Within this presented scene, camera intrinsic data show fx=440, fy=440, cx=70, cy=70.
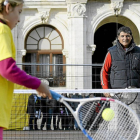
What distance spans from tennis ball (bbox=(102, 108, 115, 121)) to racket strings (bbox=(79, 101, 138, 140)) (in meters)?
0.06

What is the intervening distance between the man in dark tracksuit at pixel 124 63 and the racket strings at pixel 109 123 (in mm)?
1197

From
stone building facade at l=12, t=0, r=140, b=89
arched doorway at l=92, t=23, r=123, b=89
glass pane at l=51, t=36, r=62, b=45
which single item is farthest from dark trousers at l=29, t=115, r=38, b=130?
arched doorway at l=92, t=23, r=123, b=89

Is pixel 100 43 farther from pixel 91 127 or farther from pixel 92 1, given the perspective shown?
pixel 91 127

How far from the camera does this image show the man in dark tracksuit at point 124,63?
730 centimetres

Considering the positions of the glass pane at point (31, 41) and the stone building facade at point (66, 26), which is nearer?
the stone building facade at point (66, 26)

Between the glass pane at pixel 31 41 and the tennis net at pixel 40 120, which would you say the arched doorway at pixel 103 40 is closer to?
the glass pane at pixel 31 41

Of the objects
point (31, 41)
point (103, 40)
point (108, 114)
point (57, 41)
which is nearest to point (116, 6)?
point (57, 41)

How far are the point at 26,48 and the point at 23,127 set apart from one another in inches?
546

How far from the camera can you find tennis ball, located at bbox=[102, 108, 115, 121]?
19.4 ft

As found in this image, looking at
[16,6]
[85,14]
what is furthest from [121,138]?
[85,14]

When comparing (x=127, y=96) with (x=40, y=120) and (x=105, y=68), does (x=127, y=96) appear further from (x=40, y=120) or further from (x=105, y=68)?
(x=40, y=120)

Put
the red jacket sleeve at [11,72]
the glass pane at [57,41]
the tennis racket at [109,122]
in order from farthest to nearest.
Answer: the glass pane at [57,41], the tennis racket at [109,122], the red jacket sleeve at [11,72]

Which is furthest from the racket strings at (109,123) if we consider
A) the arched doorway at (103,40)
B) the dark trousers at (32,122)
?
the arched doorway at (103,40)

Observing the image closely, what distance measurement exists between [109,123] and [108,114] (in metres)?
0.24
